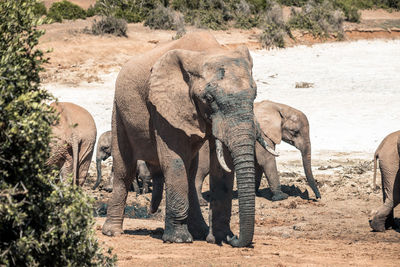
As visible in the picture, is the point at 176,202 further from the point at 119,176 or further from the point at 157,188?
the point at 157,188

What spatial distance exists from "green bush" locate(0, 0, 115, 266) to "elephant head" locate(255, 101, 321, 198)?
912 centimetres

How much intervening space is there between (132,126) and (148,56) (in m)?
0.84

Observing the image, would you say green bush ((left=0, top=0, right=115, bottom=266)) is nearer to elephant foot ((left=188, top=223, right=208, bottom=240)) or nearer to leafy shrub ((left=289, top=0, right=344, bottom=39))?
elephant foot ((left=188, top=223, right=208, bottom=240))

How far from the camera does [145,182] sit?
14.5m

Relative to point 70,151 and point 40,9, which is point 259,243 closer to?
point 70,151

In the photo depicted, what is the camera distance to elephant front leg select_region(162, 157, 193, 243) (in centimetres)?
802

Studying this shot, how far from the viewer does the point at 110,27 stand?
28891 mm

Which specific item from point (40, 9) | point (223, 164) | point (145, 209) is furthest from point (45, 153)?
point (40, 9)

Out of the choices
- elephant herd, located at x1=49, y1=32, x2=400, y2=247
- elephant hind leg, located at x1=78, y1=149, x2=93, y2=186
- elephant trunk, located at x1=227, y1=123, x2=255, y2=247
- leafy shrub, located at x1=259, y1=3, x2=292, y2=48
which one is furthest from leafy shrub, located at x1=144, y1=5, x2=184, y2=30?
elephant trunk, located at x1=227, y1=123, x2=255, y2=247

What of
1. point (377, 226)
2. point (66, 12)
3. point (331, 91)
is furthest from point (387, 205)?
point (66, 12)

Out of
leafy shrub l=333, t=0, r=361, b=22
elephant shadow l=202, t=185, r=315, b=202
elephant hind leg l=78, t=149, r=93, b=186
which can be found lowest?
leafy shrub l=333, t=0, r=361, b=22

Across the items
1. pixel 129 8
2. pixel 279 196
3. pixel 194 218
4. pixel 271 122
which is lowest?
pixel 129 8

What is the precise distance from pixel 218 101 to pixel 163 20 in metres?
24.5

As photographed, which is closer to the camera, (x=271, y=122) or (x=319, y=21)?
(x=271, y=122)
